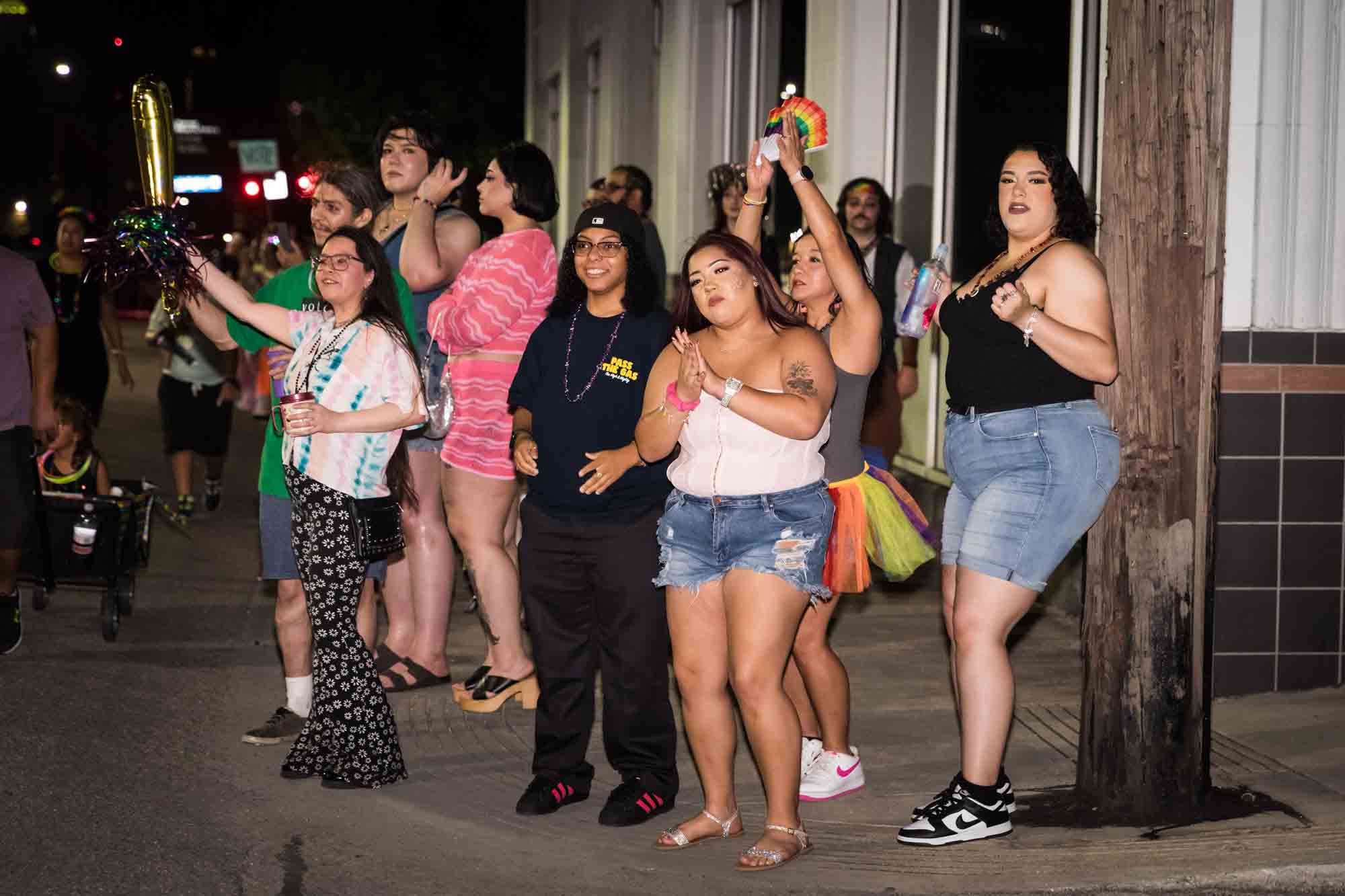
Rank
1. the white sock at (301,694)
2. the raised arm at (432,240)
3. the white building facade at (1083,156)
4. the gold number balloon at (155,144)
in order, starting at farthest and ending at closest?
the raised arm at (432,240), the white building facade at (1083,156), the white sock at (301,694), the gold number balloon at (155,144)

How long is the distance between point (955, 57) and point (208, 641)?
6.13m

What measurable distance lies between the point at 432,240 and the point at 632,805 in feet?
8.51

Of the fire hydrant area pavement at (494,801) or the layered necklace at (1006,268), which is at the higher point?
the layered necklace at (1006,268)

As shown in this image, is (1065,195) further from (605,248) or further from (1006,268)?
(605,248)

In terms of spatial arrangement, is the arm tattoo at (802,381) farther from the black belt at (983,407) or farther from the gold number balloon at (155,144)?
the gold number balloon at (155,144)

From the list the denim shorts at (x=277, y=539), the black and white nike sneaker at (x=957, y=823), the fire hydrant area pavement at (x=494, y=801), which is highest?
the denim shorts at (x=277, y=539)

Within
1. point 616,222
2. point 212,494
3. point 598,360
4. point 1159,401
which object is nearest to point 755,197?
point 616,222

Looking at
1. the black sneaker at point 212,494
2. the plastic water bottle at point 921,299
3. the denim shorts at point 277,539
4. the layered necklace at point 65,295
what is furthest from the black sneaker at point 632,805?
the black sneaker at point 212,494

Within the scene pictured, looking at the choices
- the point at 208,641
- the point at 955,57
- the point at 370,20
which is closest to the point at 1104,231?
the point at 208,641

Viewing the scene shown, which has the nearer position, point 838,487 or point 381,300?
point 838,487

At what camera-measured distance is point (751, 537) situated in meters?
4.95

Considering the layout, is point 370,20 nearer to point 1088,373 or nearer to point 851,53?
point 851,53

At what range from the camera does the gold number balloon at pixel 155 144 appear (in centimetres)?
605

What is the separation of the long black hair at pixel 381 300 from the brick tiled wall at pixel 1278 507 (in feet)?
10.6
